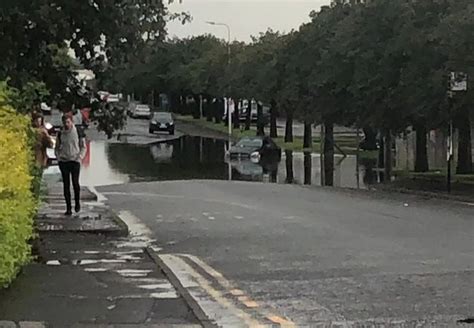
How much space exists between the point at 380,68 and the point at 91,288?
27.6m

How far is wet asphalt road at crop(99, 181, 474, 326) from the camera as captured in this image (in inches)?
386

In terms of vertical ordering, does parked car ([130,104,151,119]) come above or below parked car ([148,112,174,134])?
above

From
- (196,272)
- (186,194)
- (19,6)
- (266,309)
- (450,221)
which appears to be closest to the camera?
(266,309)

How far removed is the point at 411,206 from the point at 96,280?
48.0ft

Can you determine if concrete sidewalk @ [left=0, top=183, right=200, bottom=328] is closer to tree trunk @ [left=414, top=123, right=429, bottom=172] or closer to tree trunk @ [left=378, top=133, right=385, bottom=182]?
tree trunk @ [left=414, top=123, right=429, bottom=172]

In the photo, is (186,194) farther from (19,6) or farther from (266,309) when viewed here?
(266,309)

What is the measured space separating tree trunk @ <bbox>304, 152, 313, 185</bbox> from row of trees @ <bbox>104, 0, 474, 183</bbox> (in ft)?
3.58

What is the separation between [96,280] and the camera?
36.1 feet

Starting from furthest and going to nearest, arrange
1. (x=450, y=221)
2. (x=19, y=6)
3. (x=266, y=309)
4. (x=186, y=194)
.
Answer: (x=186, y=194) < (x=450, y=221) < (x=19, y=6) < (x=266, y=309)

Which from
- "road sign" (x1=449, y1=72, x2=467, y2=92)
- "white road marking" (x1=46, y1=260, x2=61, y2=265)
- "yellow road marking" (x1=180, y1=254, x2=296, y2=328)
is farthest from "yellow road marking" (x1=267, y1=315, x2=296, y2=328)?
"road sign" (x1=449, y1=72, x2=467, y2=92)

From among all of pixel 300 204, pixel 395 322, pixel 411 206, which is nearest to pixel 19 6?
pixel 395 322

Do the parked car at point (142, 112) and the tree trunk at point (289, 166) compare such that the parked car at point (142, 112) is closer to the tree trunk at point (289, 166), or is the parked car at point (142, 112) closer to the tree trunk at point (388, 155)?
the tree trunk at point (289, 166)

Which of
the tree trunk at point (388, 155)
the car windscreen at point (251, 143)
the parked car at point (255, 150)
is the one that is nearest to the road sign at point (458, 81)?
the tree trunk at point (388, 155)

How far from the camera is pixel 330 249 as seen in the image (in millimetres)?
14320
